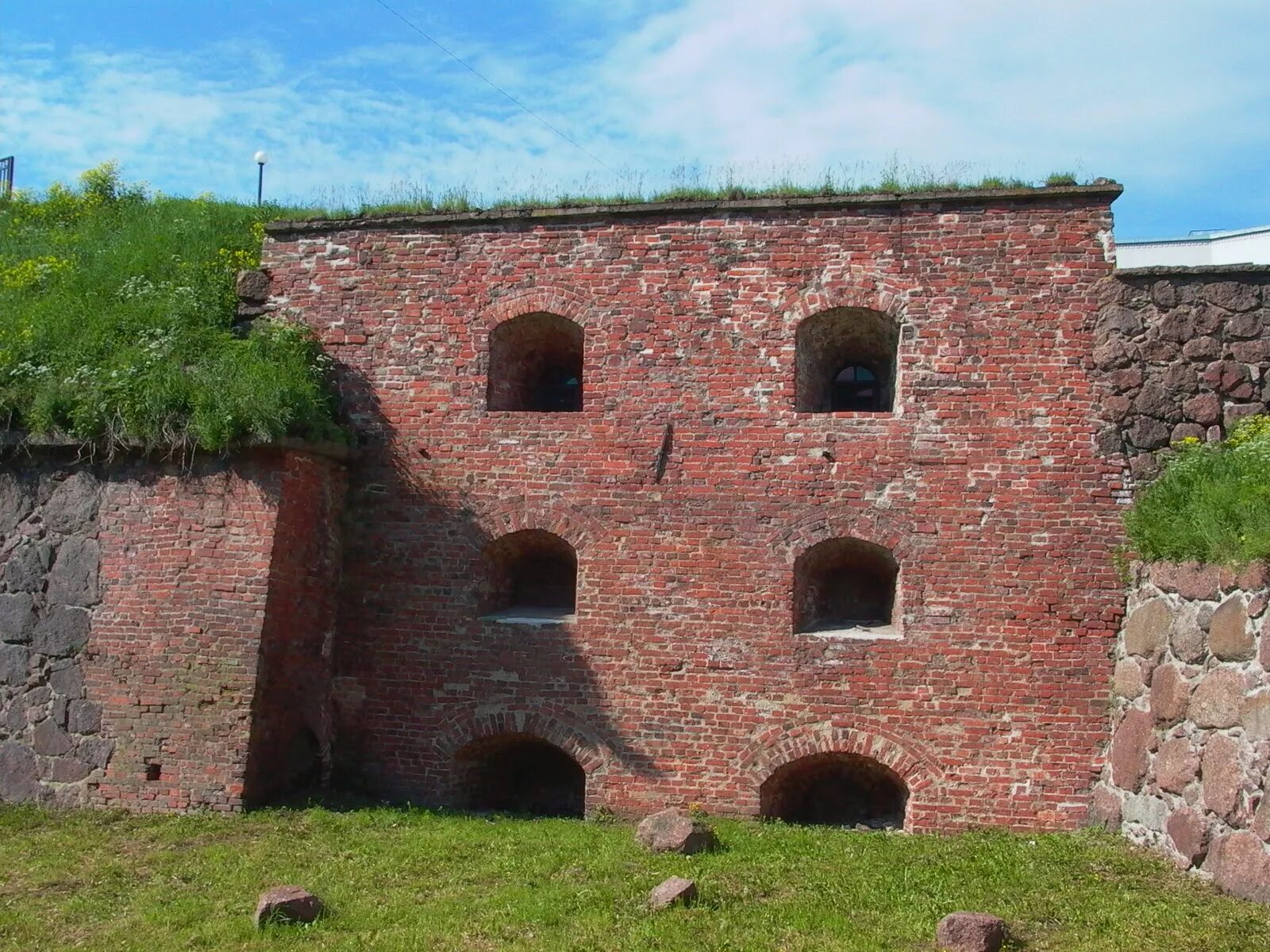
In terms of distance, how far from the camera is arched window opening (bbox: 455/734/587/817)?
9.71m

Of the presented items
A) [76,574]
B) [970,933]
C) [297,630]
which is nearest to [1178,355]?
[970,933]

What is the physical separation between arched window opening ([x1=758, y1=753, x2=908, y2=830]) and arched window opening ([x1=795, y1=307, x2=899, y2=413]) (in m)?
3.12

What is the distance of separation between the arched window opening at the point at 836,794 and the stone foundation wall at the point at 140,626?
4429 mm

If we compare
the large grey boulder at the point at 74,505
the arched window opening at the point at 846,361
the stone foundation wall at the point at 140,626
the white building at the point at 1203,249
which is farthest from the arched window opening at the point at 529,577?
the white building at the point at 1203,249

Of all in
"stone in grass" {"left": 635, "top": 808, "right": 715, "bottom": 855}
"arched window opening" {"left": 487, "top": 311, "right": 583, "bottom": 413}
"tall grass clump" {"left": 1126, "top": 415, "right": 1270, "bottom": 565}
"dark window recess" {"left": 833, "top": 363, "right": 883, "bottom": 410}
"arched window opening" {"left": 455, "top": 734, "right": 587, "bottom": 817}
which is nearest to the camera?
"tall grass clump" {"left": 1126, "top": 415, "right": 1270, "bottom": 565}

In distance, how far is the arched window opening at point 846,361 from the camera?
9508 mm

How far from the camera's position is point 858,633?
914cm

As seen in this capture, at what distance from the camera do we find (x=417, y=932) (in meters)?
6.10

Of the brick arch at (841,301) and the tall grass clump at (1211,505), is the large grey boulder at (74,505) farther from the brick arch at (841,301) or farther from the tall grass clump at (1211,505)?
the tall grass clump at (1211,505)

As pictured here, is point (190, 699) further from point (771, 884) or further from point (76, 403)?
point (771, 884)

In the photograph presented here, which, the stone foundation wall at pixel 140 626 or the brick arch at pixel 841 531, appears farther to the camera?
the brick arch at pixel 841 531

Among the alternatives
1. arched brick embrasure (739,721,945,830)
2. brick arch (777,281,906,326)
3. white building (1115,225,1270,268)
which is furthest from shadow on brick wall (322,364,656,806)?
white building (1115,225,1270,268)

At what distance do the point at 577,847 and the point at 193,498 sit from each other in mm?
4377

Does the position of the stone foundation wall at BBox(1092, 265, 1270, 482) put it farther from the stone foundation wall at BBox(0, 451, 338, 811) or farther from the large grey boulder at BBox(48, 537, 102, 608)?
the large grey boulder at BBox(48, 537, 102, 608)
